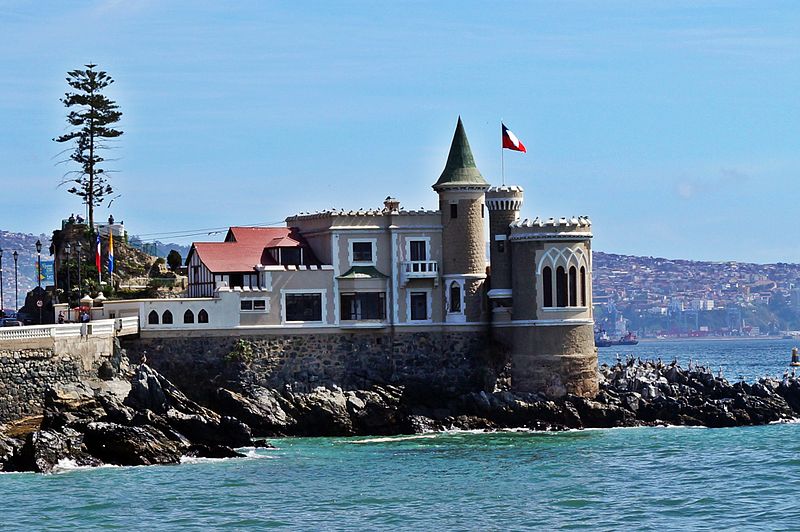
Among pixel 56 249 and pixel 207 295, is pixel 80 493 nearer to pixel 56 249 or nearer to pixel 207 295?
pixel 207 295

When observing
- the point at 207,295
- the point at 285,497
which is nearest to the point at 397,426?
the point at 207,295

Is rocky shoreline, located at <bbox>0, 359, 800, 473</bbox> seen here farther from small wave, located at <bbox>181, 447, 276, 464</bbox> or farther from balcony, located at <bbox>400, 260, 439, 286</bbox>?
balcony, located at <bbox>400, 260, 439, 286</bbox>

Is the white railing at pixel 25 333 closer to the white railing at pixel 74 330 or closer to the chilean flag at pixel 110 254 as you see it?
the white railing at pixel 74 330

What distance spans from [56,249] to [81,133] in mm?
5794

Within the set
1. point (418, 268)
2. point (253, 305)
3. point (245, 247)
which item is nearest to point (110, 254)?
point (245, 247)

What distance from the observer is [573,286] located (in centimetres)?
7138

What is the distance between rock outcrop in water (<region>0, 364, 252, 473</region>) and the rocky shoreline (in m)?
0.04

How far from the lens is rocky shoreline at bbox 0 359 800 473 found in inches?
2248

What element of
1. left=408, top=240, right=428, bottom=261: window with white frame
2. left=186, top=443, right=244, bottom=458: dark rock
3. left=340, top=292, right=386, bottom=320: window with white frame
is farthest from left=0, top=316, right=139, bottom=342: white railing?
left=408, top=240, right=428, bottom=261: window with white frame

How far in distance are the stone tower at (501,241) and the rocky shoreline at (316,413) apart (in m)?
4.21

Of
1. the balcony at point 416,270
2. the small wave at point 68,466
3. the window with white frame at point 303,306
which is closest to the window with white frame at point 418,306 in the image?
the balcony at point 416,270

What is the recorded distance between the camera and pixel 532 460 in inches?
2375

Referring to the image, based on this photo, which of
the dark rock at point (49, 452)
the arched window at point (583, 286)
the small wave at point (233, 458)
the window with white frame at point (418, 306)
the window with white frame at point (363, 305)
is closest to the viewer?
the dark rock at point (49, 452)

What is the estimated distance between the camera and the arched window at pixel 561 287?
2803 inches
